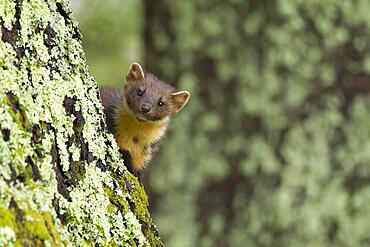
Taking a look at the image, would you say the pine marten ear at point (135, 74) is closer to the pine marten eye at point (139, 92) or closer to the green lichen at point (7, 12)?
the pine marten eye at point (139, 92)

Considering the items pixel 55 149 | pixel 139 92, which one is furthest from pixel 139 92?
pixel 55 149

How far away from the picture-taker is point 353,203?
801 cm

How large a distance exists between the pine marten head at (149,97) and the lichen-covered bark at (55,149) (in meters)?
2.03

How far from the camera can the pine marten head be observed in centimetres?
516

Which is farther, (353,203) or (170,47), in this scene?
(170,47)

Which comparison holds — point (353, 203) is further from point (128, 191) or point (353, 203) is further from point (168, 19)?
point (128, 191)

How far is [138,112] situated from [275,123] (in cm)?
317

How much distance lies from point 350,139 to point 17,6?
5.71 m

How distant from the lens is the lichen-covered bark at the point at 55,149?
2.38 metres

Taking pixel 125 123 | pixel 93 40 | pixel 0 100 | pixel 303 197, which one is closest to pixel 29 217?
pixel 0 100

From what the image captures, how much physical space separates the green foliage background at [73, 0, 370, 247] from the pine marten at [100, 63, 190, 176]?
2.56 metres

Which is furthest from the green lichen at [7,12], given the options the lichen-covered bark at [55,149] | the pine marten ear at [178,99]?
the pine marten ear at [178,99]

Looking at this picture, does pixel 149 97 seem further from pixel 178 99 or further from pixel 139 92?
pixel 178 99

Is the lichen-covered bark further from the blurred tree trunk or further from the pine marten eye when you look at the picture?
the blurred tree trunk
